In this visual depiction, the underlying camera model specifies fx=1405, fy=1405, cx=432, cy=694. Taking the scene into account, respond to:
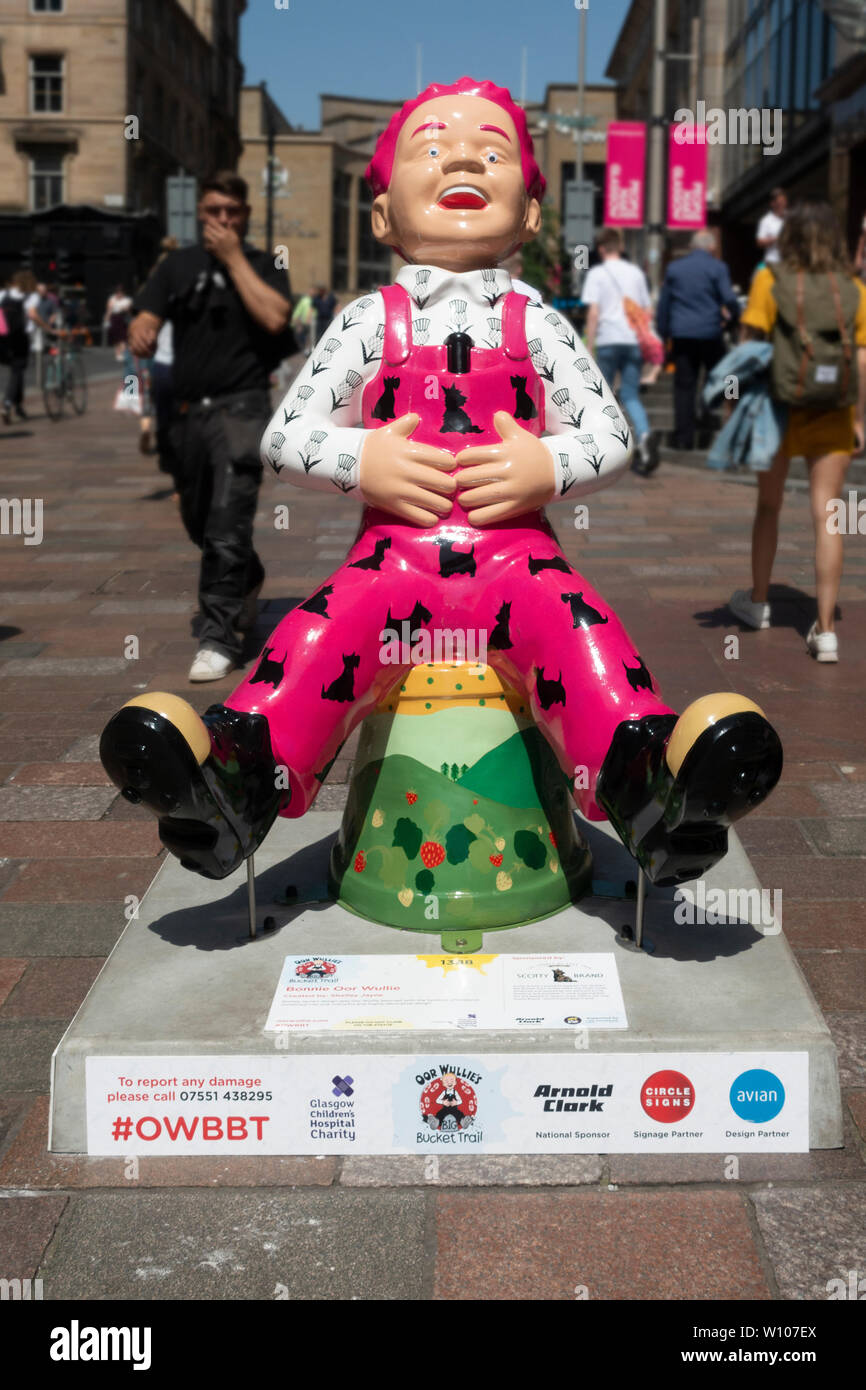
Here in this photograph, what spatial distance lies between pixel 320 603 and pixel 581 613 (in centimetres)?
57

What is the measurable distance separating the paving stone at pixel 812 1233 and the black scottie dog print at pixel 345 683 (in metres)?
1.30

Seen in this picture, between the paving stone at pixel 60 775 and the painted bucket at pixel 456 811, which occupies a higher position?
the painted bucket at pixel 456 811

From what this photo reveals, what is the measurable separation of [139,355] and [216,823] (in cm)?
368

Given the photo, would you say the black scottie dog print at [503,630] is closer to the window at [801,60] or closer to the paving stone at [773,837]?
the paving stone at [773,837]

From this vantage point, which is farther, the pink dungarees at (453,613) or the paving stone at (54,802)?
the paving stone at (54,802)

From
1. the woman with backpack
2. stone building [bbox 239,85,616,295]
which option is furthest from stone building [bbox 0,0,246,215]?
the woman with backpack

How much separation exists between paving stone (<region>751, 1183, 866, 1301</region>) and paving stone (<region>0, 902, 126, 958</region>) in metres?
1.72

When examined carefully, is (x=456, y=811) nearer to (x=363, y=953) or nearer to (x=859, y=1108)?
(x=363, y=953)

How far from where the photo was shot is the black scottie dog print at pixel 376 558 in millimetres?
3119

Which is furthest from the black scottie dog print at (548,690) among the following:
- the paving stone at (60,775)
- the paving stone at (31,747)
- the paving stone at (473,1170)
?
the paving stone at (31,747)

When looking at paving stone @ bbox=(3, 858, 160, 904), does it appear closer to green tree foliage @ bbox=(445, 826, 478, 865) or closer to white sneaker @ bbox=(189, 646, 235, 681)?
green tree foliage @ bbox=(445, 826, 478, 865)

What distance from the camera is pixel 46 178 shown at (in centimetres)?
4684

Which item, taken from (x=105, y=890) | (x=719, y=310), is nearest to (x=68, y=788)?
(x=105, y=890)

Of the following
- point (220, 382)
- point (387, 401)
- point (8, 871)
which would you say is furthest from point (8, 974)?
point (220, 382)
